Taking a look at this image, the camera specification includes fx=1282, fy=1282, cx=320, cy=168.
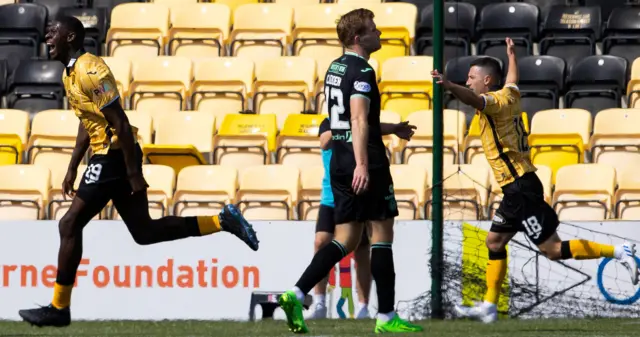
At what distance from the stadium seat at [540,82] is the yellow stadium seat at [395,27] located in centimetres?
153

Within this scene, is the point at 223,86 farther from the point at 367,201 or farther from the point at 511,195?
the point at 367,201

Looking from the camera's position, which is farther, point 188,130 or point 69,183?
point 188,130

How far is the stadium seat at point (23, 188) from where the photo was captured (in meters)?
13.1

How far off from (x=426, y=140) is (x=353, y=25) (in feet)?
18.4

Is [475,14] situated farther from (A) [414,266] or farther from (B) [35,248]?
(B) [35,248]

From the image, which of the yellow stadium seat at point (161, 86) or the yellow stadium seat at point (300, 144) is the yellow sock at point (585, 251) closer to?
the yellow stadium seat at point (300, 144)

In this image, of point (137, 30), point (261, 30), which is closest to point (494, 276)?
point (261, 30)

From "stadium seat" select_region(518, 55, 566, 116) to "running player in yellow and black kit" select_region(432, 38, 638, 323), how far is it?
5.03 meters

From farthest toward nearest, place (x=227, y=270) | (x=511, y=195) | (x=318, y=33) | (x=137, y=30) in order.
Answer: (x=137, y=30) → (x=318, y=33) → (x=227, y=270) → (x=511, y=195)

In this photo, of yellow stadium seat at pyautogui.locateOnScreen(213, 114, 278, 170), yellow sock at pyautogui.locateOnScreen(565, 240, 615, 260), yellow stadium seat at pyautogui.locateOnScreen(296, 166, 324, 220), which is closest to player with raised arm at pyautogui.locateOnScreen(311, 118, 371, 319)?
yellow sock at pyautogui.locateOnScreen(565, 240, 615, 260)

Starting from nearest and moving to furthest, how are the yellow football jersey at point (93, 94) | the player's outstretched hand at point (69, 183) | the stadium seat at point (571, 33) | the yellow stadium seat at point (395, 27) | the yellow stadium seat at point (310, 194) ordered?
the yellow football jersey at point (93, 94) < the player's outstretched hand at point (69, 183) < the yellow stadium seat at point (310, 194) < the stadium seat at point (571, 33) < the yellow stadium seat at point (395, 27)

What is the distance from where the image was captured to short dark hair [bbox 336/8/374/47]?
7828 millimetres

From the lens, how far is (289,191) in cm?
1268

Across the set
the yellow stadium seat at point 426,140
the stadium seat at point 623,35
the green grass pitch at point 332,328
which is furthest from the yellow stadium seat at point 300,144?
the green grass pitch at point 332,328
